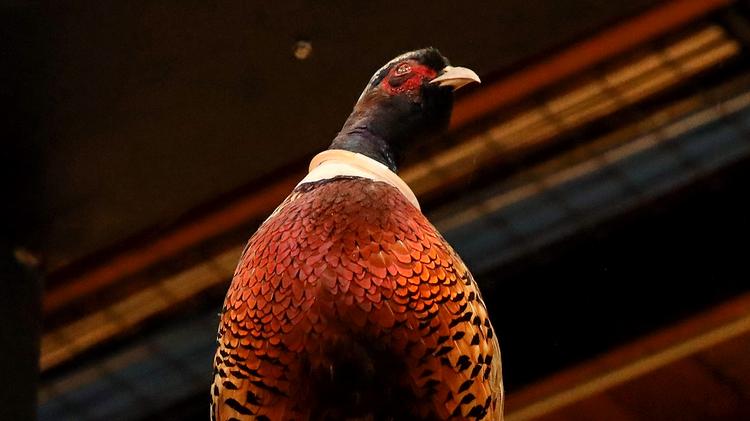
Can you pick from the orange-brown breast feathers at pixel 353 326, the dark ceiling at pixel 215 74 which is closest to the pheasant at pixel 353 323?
the orange-brown breast feathers at pixel 353 326

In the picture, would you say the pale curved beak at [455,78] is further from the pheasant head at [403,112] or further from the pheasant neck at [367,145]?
the pheasant neck at [367,145]

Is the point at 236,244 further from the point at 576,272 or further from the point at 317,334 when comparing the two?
the point at 317,334

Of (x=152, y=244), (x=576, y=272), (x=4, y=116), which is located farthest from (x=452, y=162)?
(x=4, y=116)

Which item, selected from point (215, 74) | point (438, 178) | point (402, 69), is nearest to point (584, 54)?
point (438, 178)

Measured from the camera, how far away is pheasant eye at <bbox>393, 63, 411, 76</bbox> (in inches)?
72.9

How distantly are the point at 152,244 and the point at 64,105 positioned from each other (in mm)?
693

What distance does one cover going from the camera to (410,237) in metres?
1.61

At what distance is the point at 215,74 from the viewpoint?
3002 millimetres

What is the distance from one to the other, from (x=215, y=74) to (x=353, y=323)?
1.57 m

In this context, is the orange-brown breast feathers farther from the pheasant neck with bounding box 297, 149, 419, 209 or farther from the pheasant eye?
the pheasant eye

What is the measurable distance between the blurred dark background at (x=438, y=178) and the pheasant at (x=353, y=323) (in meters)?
1.35

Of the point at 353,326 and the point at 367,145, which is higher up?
the point at 367,145

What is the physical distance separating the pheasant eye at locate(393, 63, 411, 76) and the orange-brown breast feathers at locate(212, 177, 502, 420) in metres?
0.27

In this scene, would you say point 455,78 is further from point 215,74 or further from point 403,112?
point 215,74
